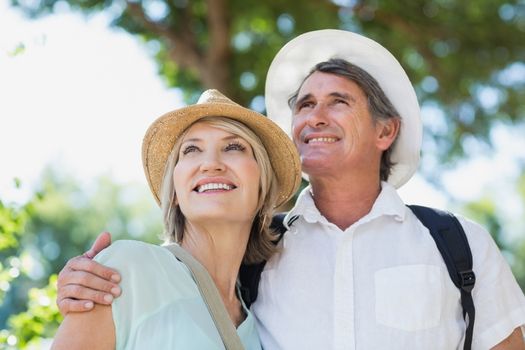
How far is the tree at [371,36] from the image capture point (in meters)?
10.3

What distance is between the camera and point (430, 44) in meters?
11.0

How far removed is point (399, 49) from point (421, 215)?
7326mm

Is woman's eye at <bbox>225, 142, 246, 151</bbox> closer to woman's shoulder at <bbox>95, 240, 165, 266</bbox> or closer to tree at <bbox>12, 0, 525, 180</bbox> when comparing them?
woman's shoulder at <bbox>95, 240, 165, 266</bbox>

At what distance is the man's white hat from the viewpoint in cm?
448

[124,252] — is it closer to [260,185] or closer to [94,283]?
[94,283]

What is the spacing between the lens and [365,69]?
14.7ft

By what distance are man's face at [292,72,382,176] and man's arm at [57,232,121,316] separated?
1455 millimetres

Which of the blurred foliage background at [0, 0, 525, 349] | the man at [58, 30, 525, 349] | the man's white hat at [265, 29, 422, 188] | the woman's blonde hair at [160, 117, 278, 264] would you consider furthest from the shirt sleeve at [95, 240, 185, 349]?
the blurred foliage background at [0, 0, 525, 349]

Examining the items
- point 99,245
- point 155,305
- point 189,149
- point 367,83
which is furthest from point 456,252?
point 99,245

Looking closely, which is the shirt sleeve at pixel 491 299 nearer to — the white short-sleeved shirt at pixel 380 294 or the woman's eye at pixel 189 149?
the white short-sleeved shirt at pixel 380 294

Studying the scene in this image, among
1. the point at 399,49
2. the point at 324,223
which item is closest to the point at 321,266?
the point at 324,223

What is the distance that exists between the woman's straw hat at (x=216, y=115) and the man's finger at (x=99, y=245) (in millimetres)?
643

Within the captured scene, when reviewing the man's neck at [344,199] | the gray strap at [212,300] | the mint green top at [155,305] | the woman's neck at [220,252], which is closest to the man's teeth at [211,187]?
the woman's neck at [220,252]

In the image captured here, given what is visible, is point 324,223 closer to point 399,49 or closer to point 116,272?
point 116,272
